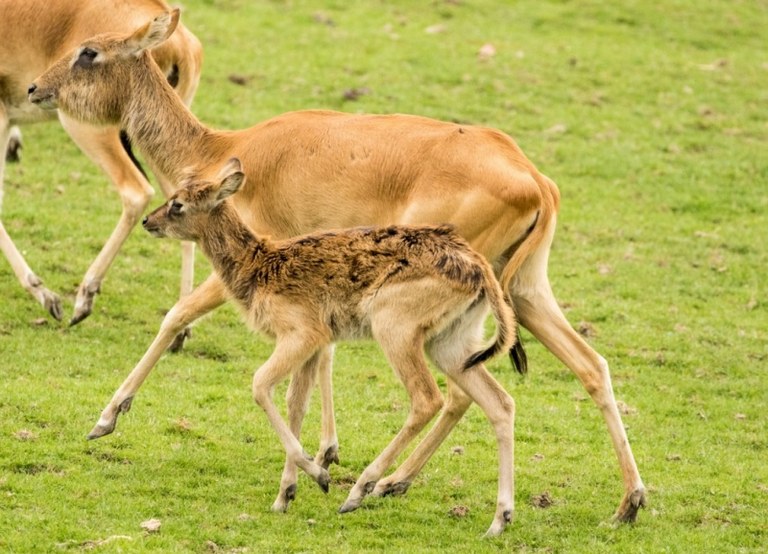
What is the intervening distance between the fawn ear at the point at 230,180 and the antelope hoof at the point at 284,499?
1.76m

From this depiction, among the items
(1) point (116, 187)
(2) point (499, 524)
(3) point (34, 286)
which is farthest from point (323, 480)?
(3) point (34, 286)

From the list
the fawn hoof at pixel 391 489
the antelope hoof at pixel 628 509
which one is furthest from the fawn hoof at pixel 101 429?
the antelope hoof at pixel 628 509

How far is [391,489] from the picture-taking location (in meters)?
8.12

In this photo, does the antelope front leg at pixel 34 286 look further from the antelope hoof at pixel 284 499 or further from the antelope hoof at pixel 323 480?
the antelope hoof at pixel 323 480

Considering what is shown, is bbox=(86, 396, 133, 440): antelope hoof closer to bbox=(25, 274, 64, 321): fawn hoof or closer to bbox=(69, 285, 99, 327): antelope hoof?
bbox=(69, 285, 99, 327): antelope hoof

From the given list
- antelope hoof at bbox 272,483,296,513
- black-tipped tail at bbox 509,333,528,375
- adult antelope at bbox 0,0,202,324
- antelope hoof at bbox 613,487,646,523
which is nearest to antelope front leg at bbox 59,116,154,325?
adult antelope at bbox 0,0,202,324

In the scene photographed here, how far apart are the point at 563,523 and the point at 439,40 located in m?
12.4

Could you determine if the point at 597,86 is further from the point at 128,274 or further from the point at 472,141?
the point at 472,141

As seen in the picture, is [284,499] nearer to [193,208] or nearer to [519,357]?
[519,357]

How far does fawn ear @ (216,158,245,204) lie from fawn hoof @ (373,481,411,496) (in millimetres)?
1998

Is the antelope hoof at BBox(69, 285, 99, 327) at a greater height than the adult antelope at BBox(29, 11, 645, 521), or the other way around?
Result: the adult antelope at BBox(29, 11, 645, 521)

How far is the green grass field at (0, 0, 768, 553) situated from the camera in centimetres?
769

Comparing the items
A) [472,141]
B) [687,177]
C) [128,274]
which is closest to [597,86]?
[687,177]

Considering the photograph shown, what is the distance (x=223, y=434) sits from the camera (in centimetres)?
896
